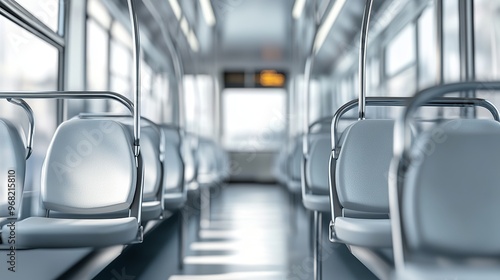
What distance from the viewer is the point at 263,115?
34.9 ft

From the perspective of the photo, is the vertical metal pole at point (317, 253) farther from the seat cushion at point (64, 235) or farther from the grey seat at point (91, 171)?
the seat cushion at point (64, 235)

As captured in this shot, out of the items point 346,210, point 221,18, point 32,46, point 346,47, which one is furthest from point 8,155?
point 346,47

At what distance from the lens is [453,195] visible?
45.7 inches

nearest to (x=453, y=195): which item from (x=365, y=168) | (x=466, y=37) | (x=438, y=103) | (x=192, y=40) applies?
(x=365, y=168)

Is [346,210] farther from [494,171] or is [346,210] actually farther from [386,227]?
[494,171]

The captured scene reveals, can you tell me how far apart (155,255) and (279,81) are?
8.00 meters

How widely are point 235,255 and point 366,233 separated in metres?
1.67

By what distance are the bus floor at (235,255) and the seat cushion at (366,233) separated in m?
0.95

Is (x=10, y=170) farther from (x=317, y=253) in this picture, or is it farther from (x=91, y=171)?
(x=317, y=253)

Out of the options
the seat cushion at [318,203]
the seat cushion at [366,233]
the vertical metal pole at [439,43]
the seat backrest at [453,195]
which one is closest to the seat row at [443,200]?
the seat backrest at [453,195]

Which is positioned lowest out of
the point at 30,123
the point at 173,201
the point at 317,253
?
the point at 317,253

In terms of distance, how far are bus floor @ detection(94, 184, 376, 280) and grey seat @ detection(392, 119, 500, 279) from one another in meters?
1.33

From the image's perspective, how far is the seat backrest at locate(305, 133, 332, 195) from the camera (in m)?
2.64

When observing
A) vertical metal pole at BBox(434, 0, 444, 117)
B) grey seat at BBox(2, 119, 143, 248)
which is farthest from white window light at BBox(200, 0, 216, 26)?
grey seat at BBox(2, 119, 143, 248)
